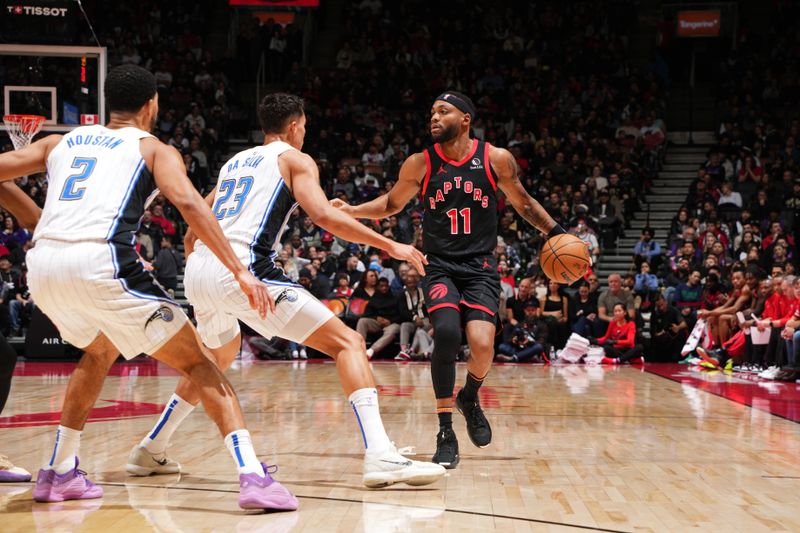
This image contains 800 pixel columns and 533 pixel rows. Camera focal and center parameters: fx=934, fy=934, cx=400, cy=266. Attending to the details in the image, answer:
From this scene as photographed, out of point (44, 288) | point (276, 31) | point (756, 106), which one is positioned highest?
point (276, 31)

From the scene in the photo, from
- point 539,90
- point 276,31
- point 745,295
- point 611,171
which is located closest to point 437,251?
point 745,295

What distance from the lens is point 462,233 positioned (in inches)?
217

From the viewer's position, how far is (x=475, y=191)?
18.1 feet

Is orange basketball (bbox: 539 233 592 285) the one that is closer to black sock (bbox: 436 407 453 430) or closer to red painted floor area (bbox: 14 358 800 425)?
black sock (bbox: 436 407 453 430)

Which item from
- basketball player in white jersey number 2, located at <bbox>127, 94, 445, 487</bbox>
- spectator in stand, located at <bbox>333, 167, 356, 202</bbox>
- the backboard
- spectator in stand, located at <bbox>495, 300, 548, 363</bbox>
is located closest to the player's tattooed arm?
basketball player in white jersey number 2, located at <bbox>127, 94, 445, 487</bbox>

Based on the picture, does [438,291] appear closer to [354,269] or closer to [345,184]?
[354,269]

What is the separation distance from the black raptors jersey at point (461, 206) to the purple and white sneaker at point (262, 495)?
2108 millimetres

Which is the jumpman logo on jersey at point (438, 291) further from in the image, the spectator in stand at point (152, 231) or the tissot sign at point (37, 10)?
the spectator in stand at point (152, 231)

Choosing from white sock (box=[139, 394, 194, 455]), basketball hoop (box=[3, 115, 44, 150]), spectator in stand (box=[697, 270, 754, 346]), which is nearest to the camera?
white sock (box=[139, 394, 194, 455])

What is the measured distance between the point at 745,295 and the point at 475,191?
884cm

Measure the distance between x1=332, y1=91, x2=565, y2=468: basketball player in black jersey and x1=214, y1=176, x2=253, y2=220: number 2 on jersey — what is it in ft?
3.98

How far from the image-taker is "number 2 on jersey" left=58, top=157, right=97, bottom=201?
12.6 feet

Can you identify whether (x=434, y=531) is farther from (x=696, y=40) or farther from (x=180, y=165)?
(x=696, y=40)

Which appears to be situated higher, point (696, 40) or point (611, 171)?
point (696, 40)
